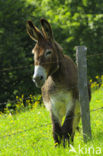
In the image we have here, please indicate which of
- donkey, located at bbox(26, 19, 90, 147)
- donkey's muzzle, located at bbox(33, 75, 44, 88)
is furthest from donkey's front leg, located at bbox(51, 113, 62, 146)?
donkey's muzzle, located at bbox(33, 75, 44, 88)

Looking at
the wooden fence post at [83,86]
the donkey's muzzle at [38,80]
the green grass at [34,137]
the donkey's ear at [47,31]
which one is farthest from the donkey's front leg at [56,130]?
the donkey's ear at [47,31]

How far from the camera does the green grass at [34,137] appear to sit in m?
4.07

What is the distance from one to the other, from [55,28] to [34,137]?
50.4 feet

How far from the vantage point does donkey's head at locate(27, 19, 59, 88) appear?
13.0 feet

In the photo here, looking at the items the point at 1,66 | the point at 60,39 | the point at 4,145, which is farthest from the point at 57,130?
the point at 60,39

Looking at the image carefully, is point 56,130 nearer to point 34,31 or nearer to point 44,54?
point 44,54

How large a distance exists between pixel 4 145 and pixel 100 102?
413cm

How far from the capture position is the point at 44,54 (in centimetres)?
425

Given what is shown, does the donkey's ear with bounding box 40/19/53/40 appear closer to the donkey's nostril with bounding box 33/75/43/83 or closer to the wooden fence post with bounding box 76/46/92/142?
the wooden fence post with bounding box 76/46/92/142

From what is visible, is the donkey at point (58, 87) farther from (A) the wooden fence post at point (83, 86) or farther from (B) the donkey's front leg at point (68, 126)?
(A) the wooden fence post at point (83, 86)

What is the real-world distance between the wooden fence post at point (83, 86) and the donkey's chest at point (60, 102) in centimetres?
22

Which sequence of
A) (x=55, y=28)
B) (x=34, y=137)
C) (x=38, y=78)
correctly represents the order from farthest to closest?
1. (x=55, y=28)
2. (x=34, y=137)
3. (x=38, y=78)

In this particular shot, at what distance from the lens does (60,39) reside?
20766mm

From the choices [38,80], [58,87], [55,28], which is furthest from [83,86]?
[55,28]
